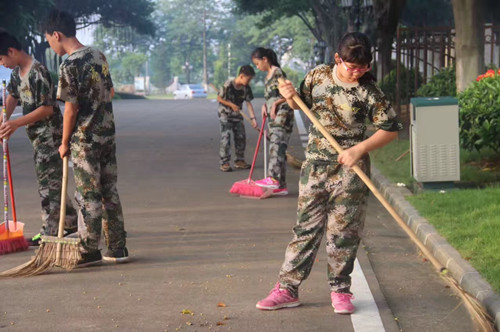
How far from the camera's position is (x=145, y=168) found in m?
14.5

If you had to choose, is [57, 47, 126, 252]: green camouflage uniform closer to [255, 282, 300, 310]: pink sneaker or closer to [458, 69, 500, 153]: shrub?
[255, 282, 300, 310]: pink sneaker

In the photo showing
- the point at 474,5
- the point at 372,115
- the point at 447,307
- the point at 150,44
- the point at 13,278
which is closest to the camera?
the point at 372,115

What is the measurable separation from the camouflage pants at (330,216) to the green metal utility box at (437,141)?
483 centimetres

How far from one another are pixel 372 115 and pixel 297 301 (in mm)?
1251

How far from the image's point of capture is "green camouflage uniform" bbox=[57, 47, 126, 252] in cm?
682

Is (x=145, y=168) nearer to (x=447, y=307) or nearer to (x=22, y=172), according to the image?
(x=22, y=172)

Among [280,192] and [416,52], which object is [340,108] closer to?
[280,192]

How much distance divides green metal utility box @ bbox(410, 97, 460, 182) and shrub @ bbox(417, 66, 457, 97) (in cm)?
755

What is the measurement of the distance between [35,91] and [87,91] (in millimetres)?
893

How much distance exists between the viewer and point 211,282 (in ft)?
21.5

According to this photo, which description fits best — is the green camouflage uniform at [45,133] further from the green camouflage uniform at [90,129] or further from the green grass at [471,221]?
the green grass at [471,221]

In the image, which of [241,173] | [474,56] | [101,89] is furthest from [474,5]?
[101,89]

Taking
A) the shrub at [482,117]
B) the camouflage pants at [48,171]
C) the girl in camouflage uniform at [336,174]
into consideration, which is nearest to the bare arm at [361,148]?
the girl in camouflage uniform at [336,174]

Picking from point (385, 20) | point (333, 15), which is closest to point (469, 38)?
point (385, 20)
